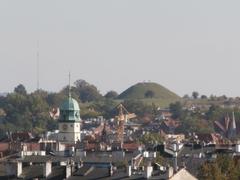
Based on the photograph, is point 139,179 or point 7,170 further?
point 7,170

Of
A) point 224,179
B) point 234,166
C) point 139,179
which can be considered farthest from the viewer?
point 234,166

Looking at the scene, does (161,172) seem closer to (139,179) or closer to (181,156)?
(139,179)

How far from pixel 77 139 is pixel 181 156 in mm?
59727

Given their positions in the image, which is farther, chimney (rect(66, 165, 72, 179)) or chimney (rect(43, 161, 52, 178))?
chimney (rect(43, 161, 52, 178))

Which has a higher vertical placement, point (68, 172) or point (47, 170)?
point (47, 170)

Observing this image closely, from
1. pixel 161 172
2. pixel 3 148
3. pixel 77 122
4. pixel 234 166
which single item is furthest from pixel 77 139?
pixel 161 172

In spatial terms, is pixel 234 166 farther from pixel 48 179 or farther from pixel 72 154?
pixel 72 154

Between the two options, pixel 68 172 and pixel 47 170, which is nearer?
pixel 68 172

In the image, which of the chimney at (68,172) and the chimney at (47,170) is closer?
the chimney at (68,172)

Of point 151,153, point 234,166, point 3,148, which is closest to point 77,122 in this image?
point 3,148

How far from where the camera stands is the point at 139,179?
9625cm

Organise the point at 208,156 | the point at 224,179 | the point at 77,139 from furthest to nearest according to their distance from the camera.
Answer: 1. the point at 77,139
2. the point at 208,156
3. the point at 224,179

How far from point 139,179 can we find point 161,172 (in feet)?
12.5

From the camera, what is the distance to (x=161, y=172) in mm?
99812
